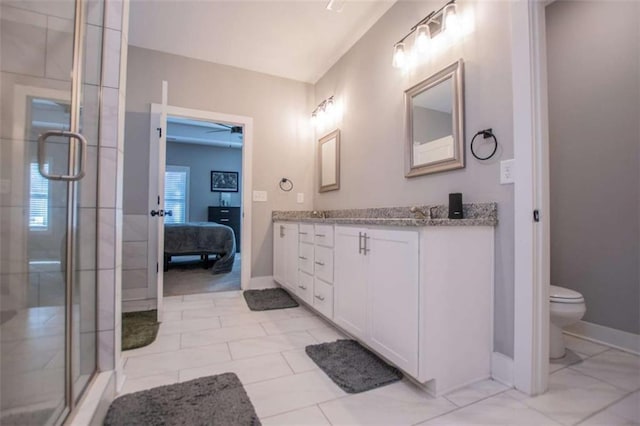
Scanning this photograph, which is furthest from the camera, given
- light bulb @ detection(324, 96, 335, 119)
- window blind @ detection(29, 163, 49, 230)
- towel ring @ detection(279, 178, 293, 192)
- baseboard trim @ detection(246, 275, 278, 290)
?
towel ring @ detection(279, 178, 293, 192)

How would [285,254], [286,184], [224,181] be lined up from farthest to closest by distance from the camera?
[224,181]
[286,184]
[285,254]

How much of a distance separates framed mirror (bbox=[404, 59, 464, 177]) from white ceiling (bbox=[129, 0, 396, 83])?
954mm

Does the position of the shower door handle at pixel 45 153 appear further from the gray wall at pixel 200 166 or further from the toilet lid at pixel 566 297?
the gray wall at pixel 200 166

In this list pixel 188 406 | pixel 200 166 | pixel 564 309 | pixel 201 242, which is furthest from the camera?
pixel 200 166

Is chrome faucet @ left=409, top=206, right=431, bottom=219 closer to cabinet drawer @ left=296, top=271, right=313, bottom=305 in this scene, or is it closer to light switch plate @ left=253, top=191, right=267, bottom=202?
cabinet drawer @ left=296, top=271, right=313, bottom=305

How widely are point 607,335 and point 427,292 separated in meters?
1.68

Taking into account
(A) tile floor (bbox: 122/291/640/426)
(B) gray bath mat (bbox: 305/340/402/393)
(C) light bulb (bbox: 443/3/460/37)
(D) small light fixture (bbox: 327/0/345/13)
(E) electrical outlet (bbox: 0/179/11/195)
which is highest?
(D) small light fixture (bbox: 327/0/345/13)

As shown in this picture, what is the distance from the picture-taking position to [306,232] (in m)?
2.60

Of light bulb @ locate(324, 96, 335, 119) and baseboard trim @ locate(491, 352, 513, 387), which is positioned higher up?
light bulb @ locate(324, 96, 335, 119)

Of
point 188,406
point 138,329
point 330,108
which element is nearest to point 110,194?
point 188,406

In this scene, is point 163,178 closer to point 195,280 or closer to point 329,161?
point 329,161

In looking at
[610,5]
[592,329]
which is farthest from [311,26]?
[592,329]

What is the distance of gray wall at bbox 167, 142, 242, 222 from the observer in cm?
682

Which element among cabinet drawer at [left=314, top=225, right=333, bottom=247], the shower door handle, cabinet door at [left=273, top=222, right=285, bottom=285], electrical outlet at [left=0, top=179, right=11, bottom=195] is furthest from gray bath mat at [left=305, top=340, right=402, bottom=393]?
electrical outlet at [left=0, top=179, right=11, bottom=195]
